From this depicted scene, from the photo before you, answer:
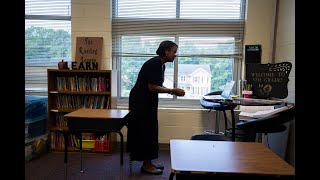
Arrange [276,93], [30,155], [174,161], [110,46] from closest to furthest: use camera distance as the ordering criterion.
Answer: [174,161] → [276,93] → [30,155] → [110,46]

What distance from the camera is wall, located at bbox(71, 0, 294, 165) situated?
12.1ft

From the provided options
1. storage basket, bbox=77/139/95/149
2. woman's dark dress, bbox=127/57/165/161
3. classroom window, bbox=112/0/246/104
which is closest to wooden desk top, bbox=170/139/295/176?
woman's dark dress, bbox=127/57/165/161

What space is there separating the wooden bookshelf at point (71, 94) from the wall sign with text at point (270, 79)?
1998 millimetres

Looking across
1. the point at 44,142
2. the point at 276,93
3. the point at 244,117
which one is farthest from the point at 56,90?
the point at 276,93

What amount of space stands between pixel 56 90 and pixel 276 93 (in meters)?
2.91

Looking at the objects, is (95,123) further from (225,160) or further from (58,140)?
(58,140)

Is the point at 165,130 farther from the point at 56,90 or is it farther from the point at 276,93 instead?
the point at 276,93

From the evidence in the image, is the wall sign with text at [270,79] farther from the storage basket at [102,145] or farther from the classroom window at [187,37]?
the storage basket at [102,145]

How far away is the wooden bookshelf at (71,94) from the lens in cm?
366

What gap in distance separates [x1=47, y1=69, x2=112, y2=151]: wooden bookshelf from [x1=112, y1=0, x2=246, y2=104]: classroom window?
1.59 ft

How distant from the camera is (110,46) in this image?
386cm
